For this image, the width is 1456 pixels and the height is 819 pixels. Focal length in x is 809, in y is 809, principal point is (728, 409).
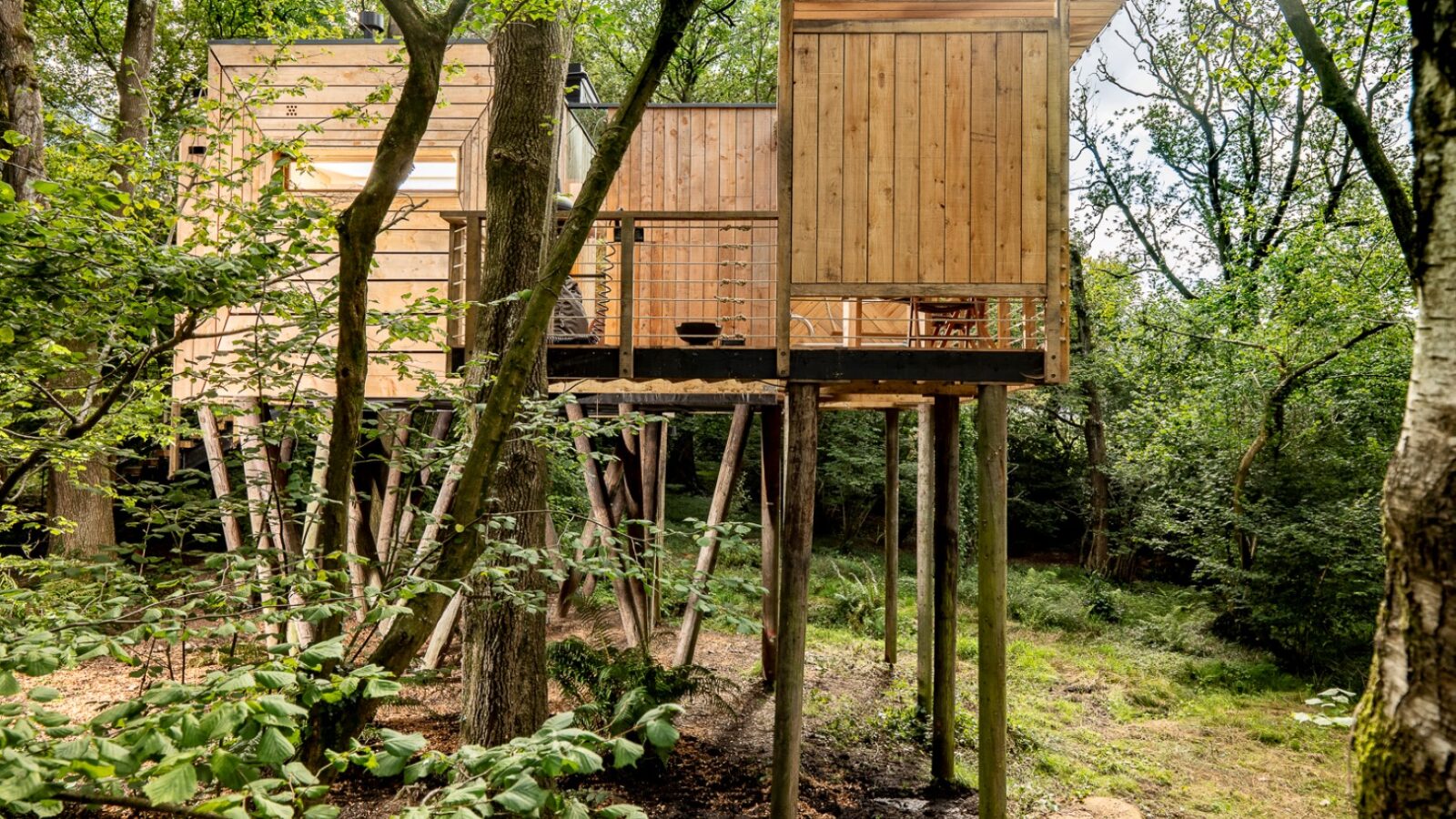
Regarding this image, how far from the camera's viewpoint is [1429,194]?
152 cm

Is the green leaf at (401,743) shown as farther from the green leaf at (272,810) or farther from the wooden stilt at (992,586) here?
the wooden stilt at (992,586)

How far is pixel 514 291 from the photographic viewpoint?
497 cm

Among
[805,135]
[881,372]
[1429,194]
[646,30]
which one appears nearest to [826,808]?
[881,372]

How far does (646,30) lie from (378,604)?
19289 mm

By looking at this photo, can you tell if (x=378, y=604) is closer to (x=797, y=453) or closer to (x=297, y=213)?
(x=297, y=213)

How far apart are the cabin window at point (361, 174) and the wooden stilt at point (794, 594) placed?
4784 mm

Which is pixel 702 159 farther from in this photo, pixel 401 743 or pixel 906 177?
pixel 401 743

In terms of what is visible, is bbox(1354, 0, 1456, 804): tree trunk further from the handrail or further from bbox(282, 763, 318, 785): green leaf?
the handrail

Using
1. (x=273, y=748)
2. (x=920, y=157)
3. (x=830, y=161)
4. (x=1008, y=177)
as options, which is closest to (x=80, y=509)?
(x=830, y=161)

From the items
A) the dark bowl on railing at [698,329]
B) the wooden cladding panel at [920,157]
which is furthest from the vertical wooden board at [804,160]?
the dark bowl on railing at [698,329]

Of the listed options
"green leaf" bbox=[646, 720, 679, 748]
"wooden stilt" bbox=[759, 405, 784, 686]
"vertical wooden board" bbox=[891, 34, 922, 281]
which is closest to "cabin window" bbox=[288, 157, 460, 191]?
"wooden stilt" bbox=[759, 405, 784, 686]

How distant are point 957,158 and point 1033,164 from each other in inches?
19.2

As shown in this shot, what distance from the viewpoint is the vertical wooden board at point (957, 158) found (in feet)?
17.1

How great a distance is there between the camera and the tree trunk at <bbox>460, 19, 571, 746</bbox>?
4945mm
